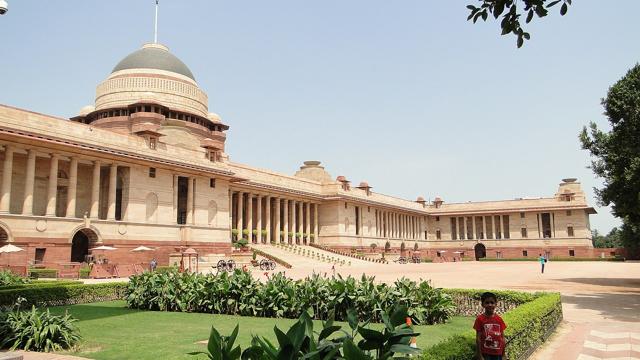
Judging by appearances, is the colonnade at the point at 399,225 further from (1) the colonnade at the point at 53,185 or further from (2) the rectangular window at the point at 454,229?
(1) the colonnade at the point at 53,185

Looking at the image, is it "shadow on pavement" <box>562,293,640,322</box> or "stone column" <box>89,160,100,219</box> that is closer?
"shadow on pavement" <box>562,293,640,322</box>

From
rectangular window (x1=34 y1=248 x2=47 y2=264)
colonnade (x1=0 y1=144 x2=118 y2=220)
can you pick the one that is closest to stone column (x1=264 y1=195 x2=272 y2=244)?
colonnade (x1=0 y1=144 x2=118 y2=220)

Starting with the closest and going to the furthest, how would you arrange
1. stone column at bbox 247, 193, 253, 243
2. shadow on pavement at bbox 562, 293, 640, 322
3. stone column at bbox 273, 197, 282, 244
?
1. shadow on pavement at bbox 562, 293, 640, 322
2. stone column at bbox 247, 193, 253, 243
3. stone column at bbox 273, 197, 282, 244

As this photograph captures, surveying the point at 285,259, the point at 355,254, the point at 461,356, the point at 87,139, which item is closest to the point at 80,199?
the point at 87,139

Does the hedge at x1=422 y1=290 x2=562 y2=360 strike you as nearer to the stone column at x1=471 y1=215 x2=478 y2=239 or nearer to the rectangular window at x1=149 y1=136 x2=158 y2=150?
the rectangular window at x1=149 y1=136 x2=158 y2=150

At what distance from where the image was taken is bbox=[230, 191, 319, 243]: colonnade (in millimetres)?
50094

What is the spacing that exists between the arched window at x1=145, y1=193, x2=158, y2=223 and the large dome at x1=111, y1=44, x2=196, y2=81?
20.7 metres

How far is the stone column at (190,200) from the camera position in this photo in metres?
39.4

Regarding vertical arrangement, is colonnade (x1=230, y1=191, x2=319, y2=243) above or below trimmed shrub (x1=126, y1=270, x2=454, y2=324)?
above

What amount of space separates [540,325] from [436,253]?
2882 inches

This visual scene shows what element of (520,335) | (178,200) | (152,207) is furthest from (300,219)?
(520,335)

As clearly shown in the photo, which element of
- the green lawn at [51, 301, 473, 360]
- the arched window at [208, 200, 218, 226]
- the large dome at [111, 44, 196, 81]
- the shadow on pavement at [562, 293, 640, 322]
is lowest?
the shadow on pavement at [562, 293, 640, 322]

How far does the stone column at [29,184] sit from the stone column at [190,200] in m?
12.3

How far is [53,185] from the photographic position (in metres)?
30.4
